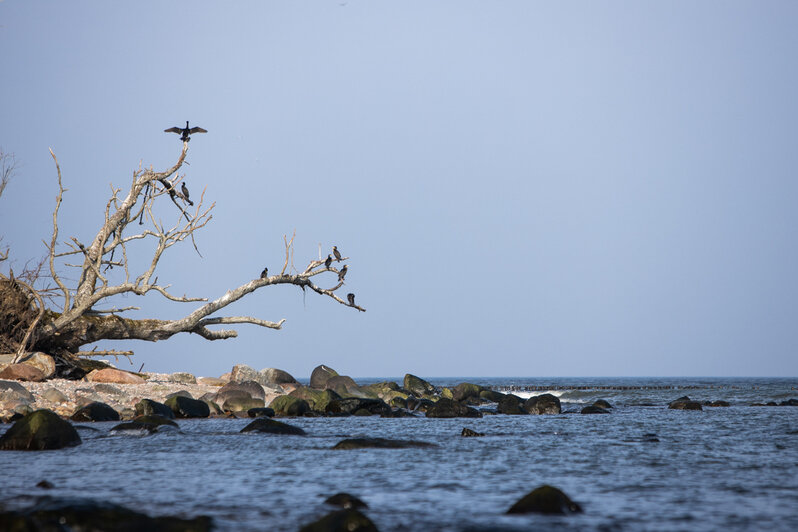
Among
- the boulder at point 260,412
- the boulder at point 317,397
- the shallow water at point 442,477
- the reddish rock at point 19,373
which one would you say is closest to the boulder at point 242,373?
the boulder at point 317,397

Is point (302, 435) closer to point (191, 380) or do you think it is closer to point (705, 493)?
point (705, 493)

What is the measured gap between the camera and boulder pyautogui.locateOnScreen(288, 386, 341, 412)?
22.1 meters

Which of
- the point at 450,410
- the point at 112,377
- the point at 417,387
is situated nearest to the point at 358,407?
the point at 450,410

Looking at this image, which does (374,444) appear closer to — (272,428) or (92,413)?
(272,428)

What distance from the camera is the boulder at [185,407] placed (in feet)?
61.1

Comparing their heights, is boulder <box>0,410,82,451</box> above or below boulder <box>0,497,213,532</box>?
above

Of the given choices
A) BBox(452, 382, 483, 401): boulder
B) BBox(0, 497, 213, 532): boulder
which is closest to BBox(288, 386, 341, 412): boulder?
BBox(452, 382, 483, 401): boulder

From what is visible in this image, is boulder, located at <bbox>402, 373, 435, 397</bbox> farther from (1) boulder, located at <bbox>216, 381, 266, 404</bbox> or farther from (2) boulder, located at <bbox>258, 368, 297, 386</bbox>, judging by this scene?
(1) boulder, located at <bbox>216, 381, 266, 404</bbox>

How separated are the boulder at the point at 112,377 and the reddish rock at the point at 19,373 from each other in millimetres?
2600

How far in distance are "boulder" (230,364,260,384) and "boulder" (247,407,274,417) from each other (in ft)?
17.7

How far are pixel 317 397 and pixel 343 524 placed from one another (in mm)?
17077

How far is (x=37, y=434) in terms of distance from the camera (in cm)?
1142

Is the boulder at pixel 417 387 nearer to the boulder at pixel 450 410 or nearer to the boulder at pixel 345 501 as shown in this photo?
the boulder at pixel 450 410

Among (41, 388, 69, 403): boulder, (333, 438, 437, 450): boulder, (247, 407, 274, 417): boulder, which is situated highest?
(41, 388, 69, 403): boulder
